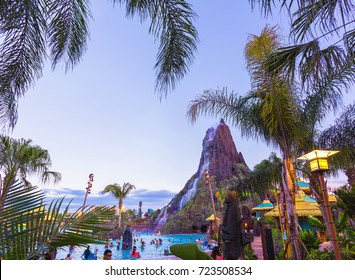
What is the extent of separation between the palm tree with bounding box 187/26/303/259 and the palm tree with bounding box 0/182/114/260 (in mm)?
5221

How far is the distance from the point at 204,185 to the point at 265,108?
2735 centimetres

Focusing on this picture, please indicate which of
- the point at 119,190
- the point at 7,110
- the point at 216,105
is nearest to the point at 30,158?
the point at 7,110

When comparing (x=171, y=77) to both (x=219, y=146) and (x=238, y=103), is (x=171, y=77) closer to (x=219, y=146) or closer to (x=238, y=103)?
(x=238, y=103)

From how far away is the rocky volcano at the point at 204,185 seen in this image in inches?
1126

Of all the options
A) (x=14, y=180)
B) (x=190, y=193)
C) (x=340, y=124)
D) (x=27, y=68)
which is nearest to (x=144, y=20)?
(x=27, y=68)

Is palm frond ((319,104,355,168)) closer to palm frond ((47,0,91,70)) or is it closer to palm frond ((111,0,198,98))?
palm frond ((111,0,198,98))

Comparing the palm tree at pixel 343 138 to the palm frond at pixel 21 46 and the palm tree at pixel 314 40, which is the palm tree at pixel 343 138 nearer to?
the palm tree at pixel 314 40

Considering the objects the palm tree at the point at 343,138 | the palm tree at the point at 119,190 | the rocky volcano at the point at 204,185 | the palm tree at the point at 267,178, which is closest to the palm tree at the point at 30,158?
the palm tree at the point at 267,178

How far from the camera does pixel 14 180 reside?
1.25 metres

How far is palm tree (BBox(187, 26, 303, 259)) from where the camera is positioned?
604 centimetres

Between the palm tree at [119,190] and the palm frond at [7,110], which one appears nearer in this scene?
the palm frond at [7,110]

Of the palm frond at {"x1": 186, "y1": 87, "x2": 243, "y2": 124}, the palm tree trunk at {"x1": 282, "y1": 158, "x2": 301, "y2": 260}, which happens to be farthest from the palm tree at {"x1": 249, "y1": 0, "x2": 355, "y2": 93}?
the palm frond at {"x1": 186, "y1": 87, "x2": 243, "y2": 124}

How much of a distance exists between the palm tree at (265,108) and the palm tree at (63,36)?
316 centimetres
